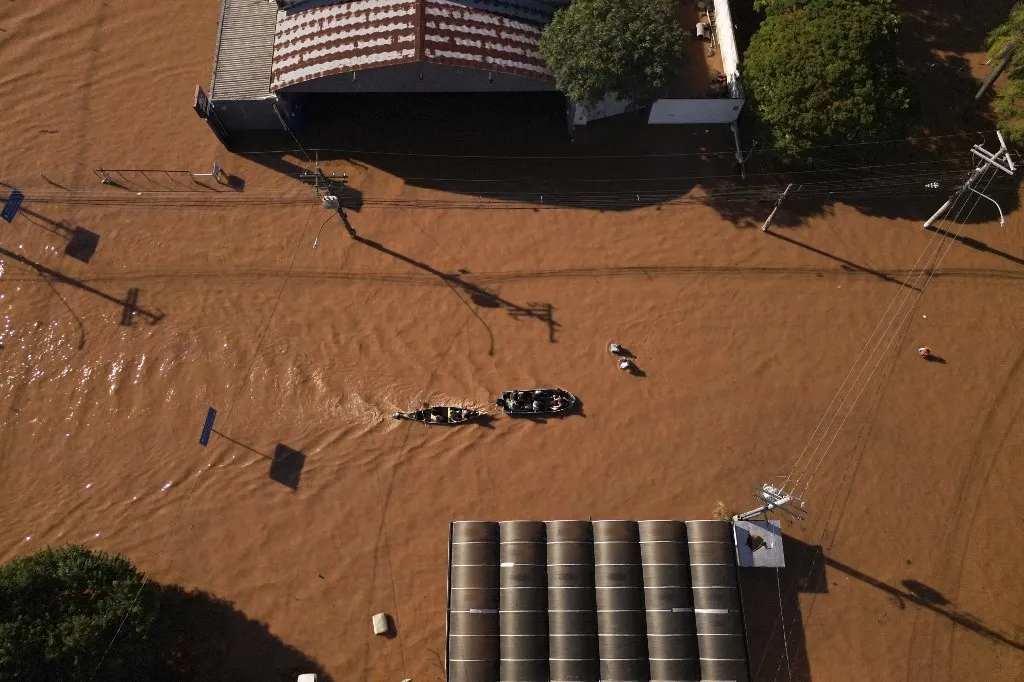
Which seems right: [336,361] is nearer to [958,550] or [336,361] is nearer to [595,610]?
[595,610]

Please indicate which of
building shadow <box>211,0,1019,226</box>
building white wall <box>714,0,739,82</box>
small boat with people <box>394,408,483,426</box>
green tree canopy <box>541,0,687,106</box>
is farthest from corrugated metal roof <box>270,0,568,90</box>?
small boat with people <box>394,408,483,426</box>

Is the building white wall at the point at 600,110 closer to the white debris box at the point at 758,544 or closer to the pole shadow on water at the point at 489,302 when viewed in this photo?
the pole shadow on water at the point at 489,302

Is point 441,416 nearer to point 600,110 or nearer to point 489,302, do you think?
point 489,302

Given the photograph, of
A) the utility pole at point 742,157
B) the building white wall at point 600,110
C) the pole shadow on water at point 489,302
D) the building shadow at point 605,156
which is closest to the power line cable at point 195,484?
the pole shadow on water at point 489,302

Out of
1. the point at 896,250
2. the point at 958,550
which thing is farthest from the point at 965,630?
the point at 896,250

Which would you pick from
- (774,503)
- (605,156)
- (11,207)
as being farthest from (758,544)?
(11,207)

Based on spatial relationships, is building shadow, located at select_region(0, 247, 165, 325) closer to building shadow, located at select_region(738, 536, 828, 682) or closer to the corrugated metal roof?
the corrugated metal roof
